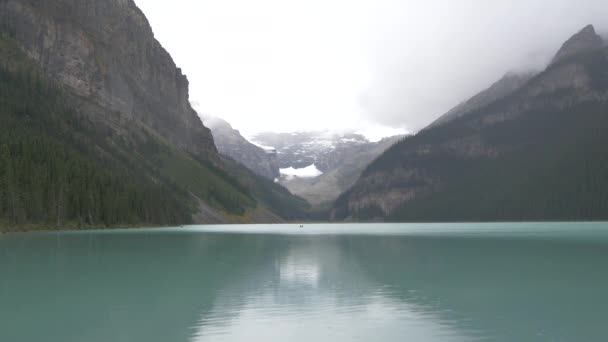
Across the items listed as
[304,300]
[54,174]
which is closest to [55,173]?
[54,174]

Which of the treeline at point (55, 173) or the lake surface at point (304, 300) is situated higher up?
the treeline at point (55, 173)

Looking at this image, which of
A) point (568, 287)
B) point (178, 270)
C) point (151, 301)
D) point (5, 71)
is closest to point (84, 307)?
point (151, 301)

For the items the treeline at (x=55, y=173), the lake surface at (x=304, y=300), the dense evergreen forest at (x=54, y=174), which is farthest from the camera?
the treeline at (x=55, y=173)

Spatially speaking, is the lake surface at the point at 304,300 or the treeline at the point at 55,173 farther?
the treeline at the point at 55,173

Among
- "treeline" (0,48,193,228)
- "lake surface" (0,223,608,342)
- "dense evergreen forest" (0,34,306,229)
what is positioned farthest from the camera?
"treeline" (0,48,193,228)

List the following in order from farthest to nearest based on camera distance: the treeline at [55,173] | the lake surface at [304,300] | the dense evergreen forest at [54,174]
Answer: the treeline at [55,173], the dense evergreen forest at [54,174], the lake surface at [304,300]

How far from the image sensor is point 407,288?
32812mm

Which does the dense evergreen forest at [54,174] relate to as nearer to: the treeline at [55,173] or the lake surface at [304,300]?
the treeline at [55,173]

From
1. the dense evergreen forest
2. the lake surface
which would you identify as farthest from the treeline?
the lake surface

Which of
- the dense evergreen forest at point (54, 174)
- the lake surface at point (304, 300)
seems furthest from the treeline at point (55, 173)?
the lake surface at point (304, 300)

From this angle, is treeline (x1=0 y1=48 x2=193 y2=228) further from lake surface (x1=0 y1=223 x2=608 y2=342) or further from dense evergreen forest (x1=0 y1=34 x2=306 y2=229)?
lake surface (x1=0 y1=223 x2=608 y2=342)

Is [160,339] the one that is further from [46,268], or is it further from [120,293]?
[46,268]

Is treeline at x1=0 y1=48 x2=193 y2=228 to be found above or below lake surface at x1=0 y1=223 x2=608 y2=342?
above

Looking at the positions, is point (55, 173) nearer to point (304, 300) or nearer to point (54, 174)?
point (54, 174)
